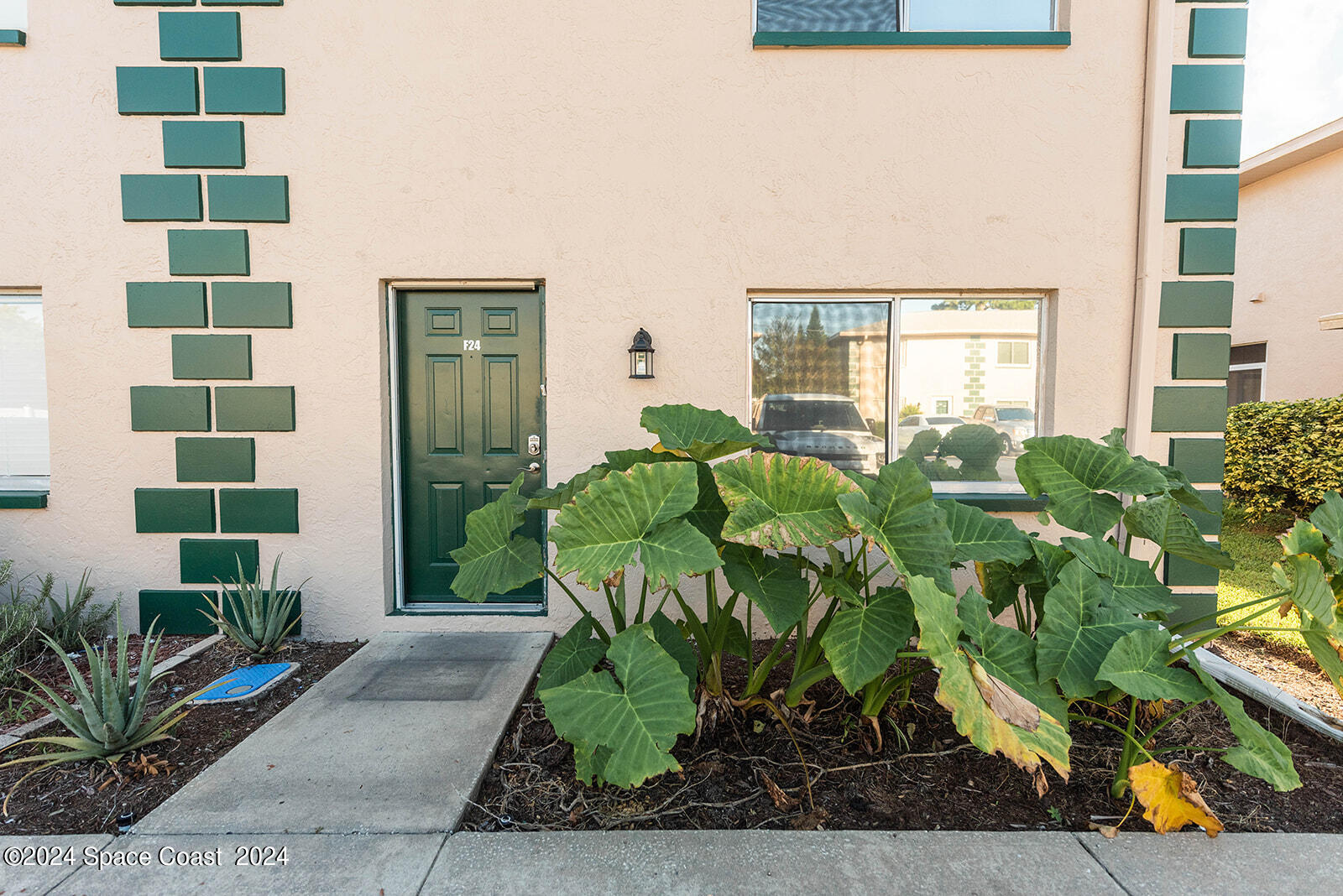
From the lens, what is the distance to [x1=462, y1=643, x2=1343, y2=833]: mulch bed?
1.89 m

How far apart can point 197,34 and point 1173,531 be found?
5039mm

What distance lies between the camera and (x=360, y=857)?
171 cm

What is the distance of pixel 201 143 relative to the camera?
10.3ft

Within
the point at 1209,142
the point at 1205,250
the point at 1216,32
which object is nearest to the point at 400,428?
the point at 1205,250

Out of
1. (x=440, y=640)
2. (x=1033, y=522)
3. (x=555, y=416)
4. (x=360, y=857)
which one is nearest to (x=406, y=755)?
(x=360, y=857)

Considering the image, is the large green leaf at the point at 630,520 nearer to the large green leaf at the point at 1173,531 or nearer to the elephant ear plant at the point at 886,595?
the elephant ear plant at the point at 886,595

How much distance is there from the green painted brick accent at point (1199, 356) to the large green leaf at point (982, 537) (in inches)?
74.3

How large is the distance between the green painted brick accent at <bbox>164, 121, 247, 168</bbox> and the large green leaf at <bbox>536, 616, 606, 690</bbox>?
3025 mm

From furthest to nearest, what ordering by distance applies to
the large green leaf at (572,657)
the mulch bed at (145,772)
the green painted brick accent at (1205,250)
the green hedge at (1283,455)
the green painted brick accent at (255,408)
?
the green hedge at (1283,455)
the green painted brick accent at (255,408)
the green painted brick accent at (1205,250)
the large green leaf at (572,657)
the mulch bed at (145,772)

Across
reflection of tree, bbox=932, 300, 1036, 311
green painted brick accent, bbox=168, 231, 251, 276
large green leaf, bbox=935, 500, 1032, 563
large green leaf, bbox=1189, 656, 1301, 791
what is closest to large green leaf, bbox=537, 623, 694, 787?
large green leaf, bbox=935, 500, 1032, 563

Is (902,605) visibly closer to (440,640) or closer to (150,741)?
(440,640)

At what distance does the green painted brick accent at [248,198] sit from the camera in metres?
3.17

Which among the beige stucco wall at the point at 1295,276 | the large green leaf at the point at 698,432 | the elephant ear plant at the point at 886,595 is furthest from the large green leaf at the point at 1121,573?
the beige stucco wall at the point at 1295,276

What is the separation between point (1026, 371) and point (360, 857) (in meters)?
3.65
